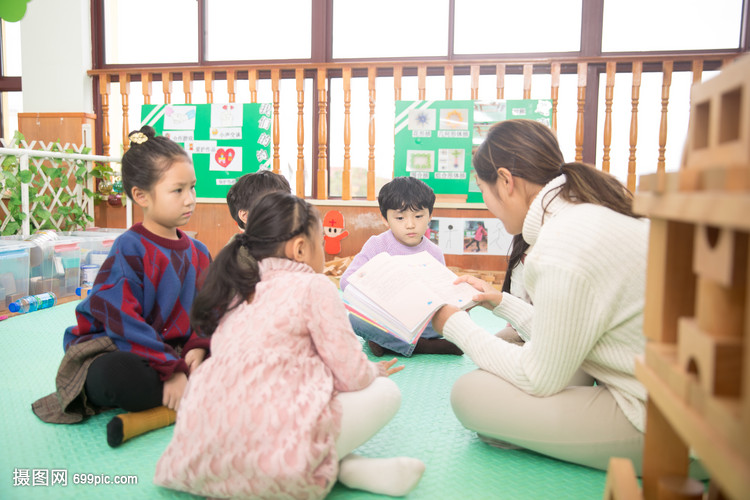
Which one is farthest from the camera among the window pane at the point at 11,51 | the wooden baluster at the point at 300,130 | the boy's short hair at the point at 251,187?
the window pane at the point at 11,51

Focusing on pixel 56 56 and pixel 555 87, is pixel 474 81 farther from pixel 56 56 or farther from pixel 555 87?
pixel 56 56

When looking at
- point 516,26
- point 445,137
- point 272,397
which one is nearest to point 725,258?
point 272,397

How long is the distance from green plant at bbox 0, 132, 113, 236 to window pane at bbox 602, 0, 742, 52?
3.12m

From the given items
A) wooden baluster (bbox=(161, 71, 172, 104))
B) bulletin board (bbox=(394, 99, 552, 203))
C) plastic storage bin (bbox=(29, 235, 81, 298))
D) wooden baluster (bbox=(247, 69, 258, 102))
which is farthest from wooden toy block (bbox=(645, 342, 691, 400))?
wooden baluster (bbox=(161, 71, 172, 104))

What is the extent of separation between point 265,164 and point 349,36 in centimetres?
96

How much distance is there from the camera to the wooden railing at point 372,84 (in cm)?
293

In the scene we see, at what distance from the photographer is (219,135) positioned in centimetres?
327

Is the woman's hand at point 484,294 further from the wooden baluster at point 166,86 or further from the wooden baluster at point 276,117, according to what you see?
the wooden baluster at point 166,86

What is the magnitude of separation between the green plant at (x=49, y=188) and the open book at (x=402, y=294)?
2075 millimetres

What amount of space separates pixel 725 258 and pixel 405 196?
58.4 inches

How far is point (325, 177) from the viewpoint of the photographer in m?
3.23

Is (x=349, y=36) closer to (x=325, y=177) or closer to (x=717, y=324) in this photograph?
(x=325, y=177)

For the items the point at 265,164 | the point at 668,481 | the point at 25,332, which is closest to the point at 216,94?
the point at 265,164

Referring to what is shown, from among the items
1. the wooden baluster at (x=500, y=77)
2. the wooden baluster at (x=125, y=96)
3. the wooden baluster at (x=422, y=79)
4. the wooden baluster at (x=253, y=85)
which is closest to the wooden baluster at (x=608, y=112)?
the wooden baluster at (x=500, y=77)
